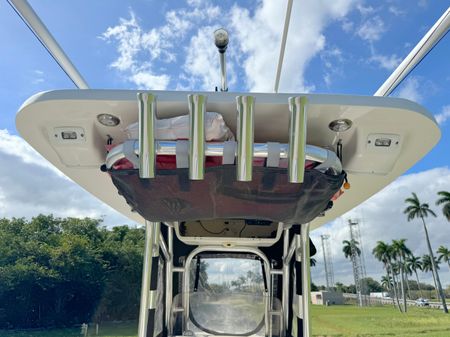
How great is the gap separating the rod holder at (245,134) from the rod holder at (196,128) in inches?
5.0

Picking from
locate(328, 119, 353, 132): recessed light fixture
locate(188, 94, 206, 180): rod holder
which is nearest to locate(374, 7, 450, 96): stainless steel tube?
locate(328, 119, 353, 132): recessed light fixture

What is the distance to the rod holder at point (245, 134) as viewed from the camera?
1.40 m

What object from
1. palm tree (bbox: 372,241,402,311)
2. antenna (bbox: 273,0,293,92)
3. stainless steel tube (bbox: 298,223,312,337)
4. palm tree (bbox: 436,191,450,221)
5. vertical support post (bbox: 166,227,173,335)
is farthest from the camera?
palm tree (bbox: 372,241,402,311)

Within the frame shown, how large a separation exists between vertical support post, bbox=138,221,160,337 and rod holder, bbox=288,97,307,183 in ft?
4.05

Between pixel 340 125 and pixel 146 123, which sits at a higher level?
pixel 340 125

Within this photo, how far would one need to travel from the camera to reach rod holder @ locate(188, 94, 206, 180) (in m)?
1.39

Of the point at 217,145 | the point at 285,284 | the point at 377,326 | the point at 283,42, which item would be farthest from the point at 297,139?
the point at 377,326

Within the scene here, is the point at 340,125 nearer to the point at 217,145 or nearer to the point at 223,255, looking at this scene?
the point at 217,145

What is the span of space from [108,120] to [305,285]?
1.58 metres

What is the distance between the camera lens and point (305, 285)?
2.48 meters

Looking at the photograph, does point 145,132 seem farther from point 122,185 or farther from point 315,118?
point 315,118

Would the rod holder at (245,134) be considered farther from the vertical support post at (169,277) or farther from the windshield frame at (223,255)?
the windshield frame at (223,255)

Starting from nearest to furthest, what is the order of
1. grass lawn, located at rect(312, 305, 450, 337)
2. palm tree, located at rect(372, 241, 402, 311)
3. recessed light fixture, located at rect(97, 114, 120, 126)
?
recessed light fixture, located at rect(97, 114, 120, 126) < grass lawn, located at rect(312, 305, 450, 337) < palm tree, located at rect(372, 241, 402, 311)

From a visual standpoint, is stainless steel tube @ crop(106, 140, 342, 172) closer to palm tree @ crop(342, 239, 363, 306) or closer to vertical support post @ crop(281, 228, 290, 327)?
vertical support post @ crop(281, 228, 290, 327)
